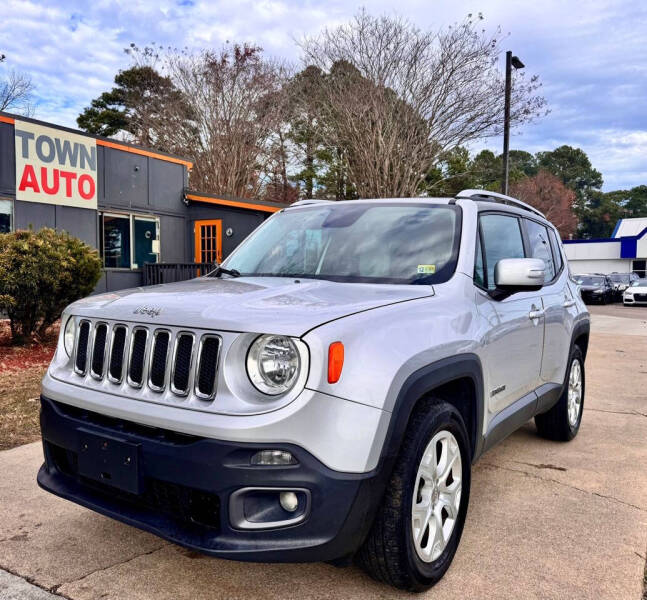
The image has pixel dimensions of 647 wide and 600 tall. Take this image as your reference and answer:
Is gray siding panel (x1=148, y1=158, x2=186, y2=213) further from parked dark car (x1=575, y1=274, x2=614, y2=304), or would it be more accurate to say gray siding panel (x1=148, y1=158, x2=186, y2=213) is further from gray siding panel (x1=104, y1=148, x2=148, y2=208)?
parked dark car (x1=575, y1=274, x2=614, y2=304)

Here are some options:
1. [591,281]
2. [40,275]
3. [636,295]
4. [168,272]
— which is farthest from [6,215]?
[591,281]

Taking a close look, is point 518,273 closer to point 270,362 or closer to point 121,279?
point 270,362

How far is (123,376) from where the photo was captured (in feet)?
8.14

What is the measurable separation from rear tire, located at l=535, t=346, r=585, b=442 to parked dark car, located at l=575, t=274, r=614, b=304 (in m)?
24.7

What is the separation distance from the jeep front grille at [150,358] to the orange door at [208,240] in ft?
45.0

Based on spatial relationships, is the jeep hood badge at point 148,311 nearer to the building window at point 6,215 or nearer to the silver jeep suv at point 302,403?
the silver jeep suv at point 302,403

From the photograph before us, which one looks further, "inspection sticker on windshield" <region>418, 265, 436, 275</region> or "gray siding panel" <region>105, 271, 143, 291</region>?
"gray siding panel" <region>105, 271, 143, 291</region>

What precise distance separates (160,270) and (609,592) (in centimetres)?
1278

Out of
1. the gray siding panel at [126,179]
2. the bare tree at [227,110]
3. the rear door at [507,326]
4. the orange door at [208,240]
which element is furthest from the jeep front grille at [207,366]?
the bare tree at [227,110]

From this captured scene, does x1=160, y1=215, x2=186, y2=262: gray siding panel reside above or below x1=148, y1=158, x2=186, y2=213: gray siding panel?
below

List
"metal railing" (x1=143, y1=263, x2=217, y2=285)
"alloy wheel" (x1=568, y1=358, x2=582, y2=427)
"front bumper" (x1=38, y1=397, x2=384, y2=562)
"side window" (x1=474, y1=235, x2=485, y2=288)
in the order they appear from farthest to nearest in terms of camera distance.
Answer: "metal railing" (x1=143, y1=263, x2=217, y2=285) → "alloy wheel" (x1=568, y1=358, x2=582, y2=427) → "side window" (x1=474, y1=235, x2=485, y2=288) → "front bumper" (x1=38, y1=397, x2=384, y2=562)

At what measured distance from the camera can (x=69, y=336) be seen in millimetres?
2910

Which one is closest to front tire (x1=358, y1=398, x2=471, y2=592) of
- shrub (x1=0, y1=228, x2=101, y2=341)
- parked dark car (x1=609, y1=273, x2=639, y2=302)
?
shrub (x1=0, y1=228, x2=101, y2=341)

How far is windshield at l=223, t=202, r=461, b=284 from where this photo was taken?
10.4 feet
